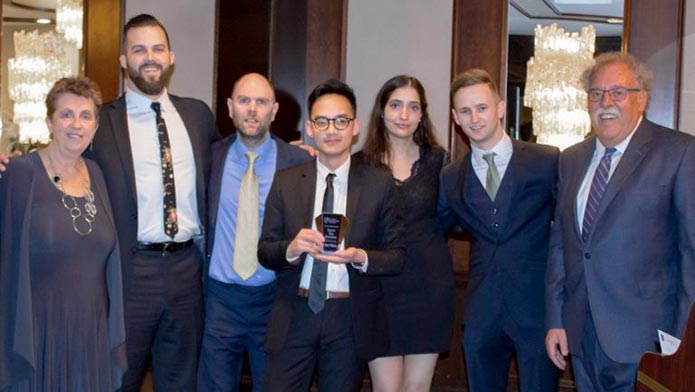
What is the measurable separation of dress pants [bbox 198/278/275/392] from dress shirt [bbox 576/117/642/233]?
1469 millimetres

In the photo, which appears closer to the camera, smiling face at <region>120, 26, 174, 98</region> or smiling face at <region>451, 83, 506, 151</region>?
smiling face at <region>451, 83, 506, 151</region>

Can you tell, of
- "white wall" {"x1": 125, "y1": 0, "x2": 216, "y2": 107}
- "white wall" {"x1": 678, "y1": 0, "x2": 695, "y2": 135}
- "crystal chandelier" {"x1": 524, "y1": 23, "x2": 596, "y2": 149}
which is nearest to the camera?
"white wall" {"x1": 678, "y1": 0, "x2": 695, "y2": 135}

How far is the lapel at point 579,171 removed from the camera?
319 cm

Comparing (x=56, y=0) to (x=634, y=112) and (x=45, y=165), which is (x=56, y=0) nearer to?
→ (x=45, y=165)

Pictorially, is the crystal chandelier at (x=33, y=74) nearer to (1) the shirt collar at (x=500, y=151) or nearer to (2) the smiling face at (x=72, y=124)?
(2) the smiling face at (x=72, y=124)

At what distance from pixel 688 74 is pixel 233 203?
283 cm

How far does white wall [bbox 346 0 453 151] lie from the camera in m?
5.04

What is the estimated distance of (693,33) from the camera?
4.73 m

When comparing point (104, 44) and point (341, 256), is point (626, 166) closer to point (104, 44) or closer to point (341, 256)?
point (341, 256)

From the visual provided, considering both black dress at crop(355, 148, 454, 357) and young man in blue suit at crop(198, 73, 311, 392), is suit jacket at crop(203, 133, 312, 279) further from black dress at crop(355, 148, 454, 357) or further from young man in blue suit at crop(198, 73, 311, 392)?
black dress at crop(355, 148, 454, 357)

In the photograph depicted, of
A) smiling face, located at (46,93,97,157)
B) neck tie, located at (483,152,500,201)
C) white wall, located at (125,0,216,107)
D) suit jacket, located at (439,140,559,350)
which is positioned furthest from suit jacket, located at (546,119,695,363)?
white wall, located at (125,0,216,107)

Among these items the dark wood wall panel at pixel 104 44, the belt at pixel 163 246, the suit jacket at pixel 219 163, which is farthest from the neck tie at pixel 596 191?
the dark wood wall panel at pixel 104 44

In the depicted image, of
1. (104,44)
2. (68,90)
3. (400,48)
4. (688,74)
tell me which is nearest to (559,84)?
(688,74)

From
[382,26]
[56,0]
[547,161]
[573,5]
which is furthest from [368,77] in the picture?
[56,0]
